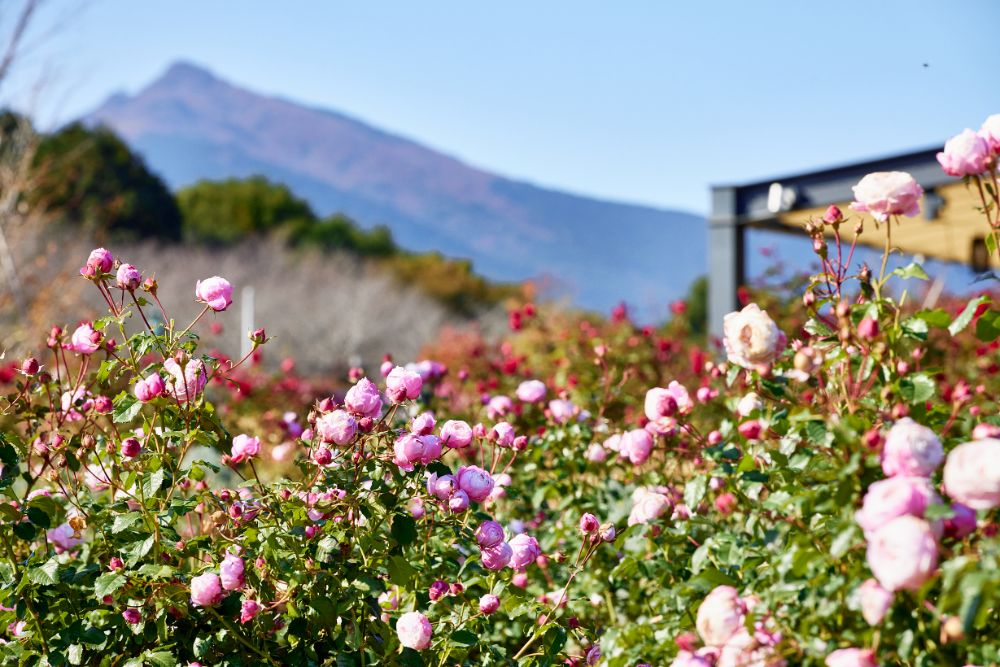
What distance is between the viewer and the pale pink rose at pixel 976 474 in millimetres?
864

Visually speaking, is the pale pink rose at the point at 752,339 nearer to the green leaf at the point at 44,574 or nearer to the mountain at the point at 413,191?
the green leaf at the point at 44,574

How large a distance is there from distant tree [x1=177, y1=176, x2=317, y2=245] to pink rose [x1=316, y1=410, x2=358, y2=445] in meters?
26.7

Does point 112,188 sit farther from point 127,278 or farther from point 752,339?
point 752,339

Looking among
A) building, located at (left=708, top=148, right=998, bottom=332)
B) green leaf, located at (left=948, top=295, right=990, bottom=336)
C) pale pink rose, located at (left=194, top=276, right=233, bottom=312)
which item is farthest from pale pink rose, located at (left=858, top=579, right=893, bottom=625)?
building, located at (left=708, top=148, right=998, bottom=332)

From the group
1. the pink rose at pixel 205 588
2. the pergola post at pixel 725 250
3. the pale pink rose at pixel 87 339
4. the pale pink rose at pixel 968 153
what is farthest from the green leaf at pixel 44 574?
the pergola post at pixel 725 250

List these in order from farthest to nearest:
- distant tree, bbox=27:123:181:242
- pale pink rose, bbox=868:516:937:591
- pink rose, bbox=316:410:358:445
Answer: distant tree, bbox=27:123:181:242 → pink rose, bbox=316:410:358:445 → pale pink rose, bbox=868:516:937:591

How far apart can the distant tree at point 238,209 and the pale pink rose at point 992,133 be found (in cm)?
2699

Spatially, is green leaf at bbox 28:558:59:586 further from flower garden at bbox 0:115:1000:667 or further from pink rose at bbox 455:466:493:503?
pink rose at bbox 455:466:493:503

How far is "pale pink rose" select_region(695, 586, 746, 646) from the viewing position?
1.06m

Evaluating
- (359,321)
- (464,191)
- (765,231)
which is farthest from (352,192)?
(765,231)

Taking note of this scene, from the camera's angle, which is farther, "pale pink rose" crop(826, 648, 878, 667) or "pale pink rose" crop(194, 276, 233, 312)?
"pale pink rose" crop(194, 276, 233, 312)

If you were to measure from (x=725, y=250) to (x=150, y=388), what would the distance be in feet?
24.6

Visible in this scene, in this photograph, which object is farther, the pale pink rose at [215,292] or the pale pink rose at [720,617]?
the pale pink rose at [215,292]

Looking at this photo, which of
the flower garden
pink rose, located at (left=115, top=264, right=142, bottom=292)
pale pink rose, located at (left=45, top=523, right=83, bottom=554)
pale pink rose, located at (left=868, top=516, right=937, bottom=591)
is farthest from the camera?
pale pink rose, located at (left=45, top=523, right=83, bottom=554)
